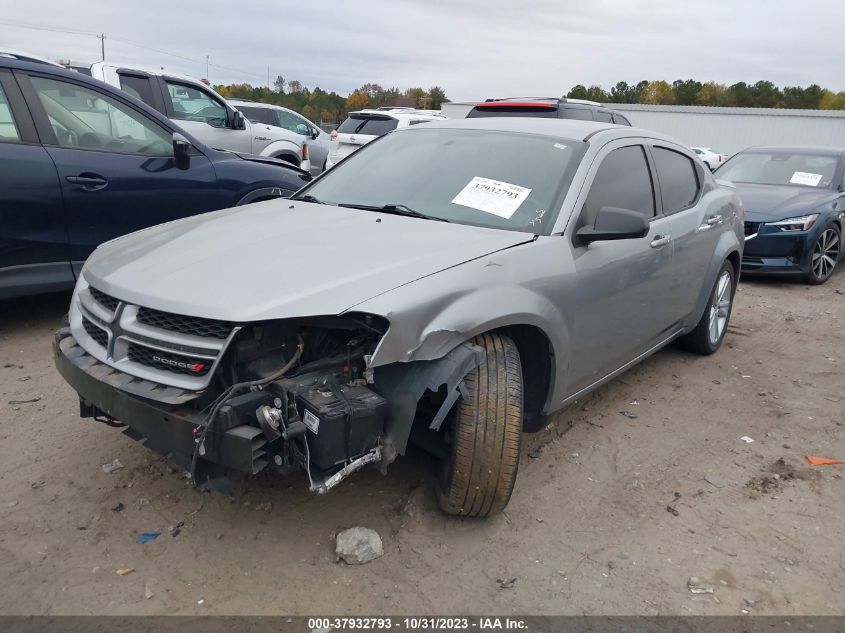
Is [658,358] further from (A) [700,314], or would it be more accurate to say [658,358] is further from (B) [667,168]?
(B) [667,168]

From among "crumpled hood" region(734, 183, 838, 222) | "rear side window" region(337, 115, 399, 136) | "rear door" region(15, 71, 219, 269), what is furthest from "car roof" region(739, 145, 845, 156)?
"rear door" region(15, 71, 219, 269)

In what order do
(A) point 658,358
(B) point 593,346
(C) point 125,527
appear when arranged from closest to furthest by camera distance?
(C) point 125,527 < (B) point 593,346 < (A) point 658,358

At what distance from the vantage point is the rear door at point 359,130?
440 inches

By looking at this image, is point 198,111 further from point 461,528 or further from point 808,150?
point 808,150

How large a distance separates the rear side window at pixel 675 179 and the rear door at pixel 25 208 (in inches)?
157

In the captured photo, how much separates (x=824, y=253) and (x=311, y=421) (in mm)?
7764

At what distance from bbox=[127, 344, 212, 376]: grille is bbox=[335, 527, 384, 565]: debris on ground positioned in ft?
2.90

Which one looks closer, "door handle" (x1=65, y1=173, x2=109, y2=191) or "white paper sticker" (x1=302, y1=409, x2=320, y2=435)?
"white paper sticker" (x1=302, y1=409, x2=320, y2=435)

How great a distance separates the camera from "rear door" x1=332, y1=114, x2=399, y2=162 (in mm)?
11180

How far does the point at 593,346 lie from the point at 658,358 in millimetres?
2023

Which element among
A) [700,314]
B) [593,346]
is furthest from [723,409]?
[593,346]

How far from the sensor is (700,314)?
15.9ft

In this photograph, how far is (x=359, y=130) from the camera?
1161 cm

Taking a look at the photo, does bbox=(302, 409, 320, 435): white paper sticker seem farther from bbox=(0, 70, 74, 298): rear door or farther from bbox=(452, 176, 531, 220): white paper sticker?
bbox=(0, 70, 74, 298): rear door
